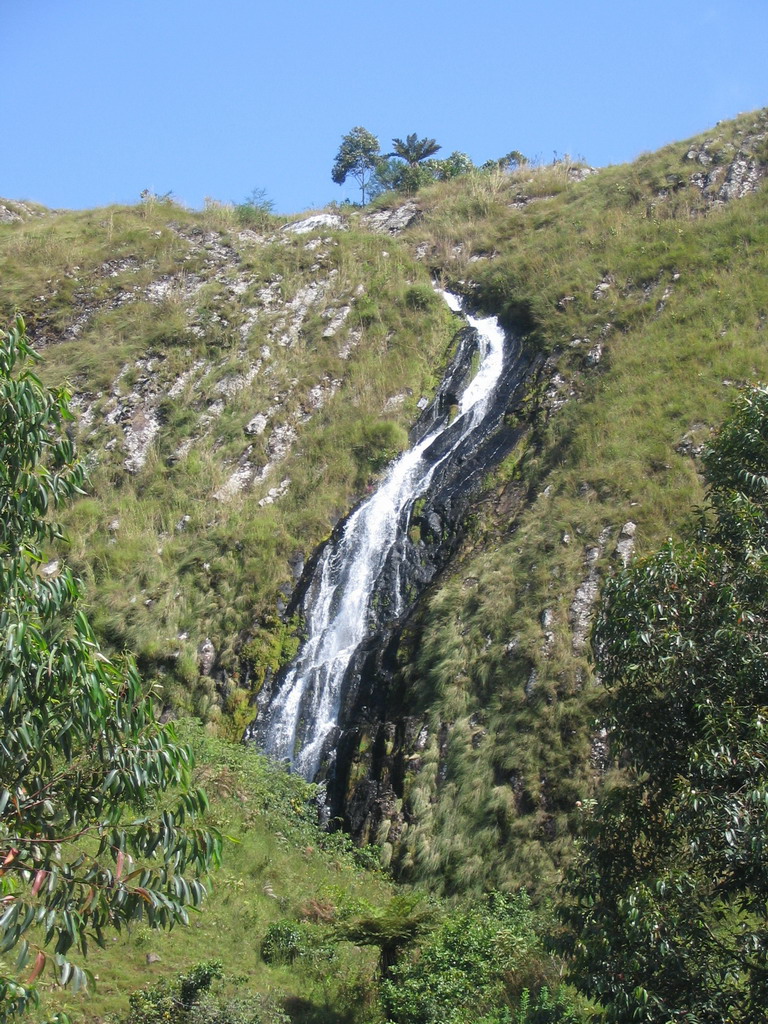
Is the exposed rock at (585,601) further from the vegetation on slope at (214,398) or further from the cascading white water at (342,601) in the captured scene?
the vegetation on slope at (214,398)

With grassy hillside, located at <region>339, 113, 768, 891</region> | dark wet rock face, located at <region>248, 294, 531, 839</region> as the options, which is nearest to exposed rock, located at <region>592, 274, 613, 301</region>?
grassy hillside, located at <region>339, 113, 768, 891</region>

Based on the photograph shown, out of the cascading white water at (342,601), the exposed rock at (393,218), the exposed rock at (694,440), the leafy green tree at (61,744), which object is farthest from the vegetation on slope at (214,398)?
the leafy green tree at (61,744)

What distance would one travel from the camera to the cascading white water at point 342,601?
669 inches

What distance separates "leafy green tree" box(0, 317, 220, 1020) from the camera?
556 centimetres

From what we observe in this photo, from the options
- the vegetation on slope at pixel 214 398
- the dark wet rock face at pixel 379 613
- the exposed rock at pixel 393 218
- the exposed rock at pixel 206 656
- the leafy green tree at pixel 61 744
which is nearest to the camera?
the leafy green tree at pixel 61 744

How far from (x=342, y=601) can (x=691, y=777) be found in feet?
41.7

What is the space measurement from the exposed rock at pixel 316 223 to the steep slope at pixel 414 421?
0.30 metres

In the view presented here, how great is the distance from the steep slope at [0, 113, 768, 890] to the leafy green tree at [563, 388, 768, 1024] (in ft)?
16.3

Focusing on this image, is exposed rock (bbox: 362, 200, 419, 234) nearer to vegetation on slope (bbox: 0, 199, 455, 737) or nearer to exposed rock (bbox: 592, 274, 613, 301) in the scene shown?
vegetation on slope (bbox: 0, 199, 455, 737)

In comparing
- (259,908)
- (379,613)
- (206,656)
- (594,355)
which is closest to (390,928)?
(259,908)

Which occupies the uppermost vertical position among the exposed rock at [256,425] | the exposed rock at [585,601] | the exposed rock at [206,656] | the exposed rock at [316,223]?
the exposed rock at [316,223]

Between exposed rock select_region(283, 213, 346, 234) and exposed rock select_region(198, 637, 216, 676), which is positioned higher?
exposed rock select_region(283, 213, 346, 234)

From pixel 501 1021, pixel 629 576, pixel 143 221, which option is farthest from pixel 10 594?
pixel 143 221

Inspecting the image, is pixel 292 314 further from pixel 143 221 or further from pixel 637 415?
pixel 637 415
